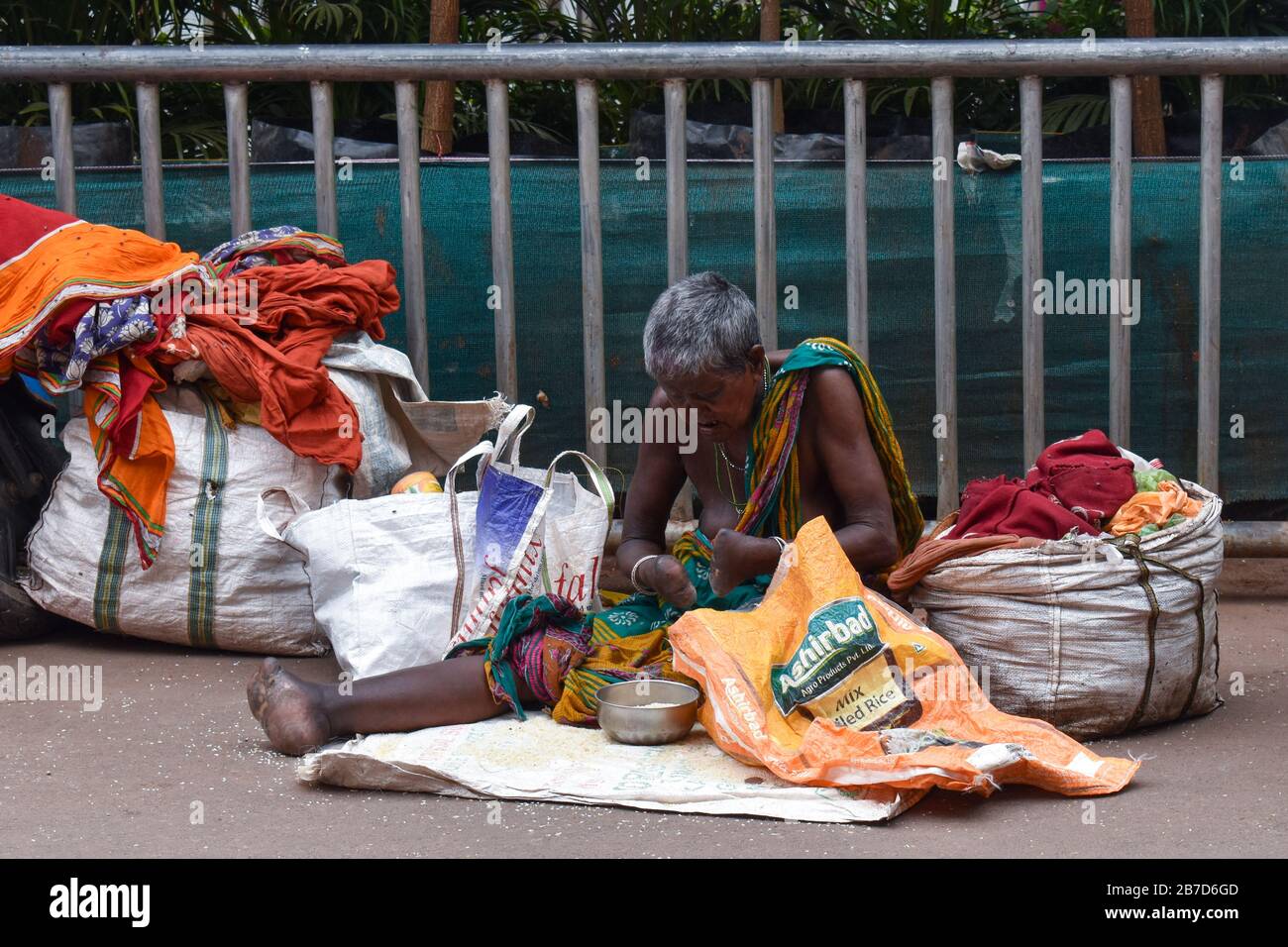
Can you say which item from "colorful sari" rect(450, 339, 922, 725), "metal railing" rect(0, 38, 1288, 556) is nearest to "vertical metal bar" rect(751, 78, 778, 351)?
"metal railing" rect(0, 38, 1288, 556)

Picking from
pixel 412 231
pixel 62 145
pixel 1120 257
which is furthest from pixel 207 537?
pixel 1120 257

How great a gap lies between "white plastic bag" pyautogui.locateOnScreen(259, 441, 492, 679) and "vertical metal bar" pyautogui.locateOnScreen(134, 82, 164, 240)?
1105mm

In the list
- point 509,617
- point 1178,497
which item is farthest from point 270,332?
point 1178,497

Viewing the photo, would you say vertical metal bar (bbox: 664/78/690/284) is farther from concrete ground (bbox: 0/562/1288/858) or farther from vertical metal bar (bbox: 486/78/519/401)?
concrete ground (bbox: 0/562/1288/858)

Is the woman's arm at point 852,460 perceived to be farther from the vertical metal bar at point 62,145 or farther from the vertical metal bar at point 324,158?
the vertical metal bar at point 62,145

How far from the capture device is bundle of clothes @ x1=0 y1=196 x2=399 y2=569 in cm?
365

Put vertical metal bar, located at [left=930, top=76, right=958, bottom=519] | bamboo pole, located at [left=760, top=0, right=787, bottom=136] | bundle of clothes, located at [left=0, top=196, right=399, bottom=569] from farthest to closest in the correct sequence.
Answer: bamboo pole, located at [left=760, top=0, right=787, bottom=136] < vertical metal bar, located at [left=930, top=76, right=958, bottom=519] < bundle of clothes, located at [left=0, top=196, right=399, bottom=569]

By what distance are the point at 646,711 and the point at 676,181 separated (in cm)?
173

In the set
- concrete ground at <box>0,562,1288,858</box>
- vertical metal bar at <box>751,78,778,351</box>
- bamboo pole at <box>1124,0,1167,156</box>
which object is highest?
bamboo pole at <box>1124,0,1167,156</box>

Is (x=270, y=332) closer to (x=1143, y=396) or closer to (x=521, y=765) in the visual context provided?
(x=521, y=765)

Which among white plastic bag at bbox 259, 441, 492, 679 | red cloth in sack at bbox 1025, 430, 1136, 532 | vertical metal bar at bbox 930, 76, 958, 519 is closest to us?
red cloth in sack at bbox 1025, 430, 1136, 532

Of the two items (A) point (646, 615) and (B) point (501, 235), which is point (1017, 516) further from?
(B) point (501, 235)

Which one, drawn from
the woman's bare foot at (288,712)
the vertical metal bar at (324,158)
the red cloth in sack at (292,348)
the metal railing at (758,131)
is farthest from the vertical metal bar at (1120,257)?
the woman's bare foot at (288,712)

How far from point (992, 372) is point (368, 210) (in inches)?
75.5
